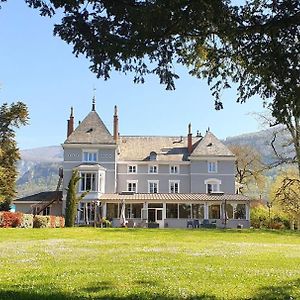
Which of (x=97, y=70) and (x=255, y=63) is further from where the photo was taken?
(x=255, y=63)

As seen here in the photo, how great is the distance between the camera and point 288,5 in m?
7.79

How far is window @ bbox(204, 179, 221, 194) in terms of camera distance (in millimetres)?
56781

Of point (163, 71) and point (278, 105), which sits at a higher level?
point (163, 71)

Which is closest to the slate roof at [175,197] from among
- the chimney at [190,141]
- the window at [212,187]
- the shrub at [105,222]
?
the shrub at [105,222]

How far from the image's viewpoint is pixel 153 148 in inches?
2378

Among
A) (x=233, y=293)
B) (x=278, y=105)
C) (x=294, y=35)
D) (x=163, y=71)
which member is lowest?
(x=233, y=293)

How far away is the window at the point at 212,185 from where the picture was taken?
56.8 m

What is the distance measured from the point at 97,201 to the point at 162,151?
12.2 meters

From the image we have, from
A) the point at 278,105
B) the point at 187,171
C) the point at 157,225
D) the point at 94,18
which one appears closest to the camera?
the point at 94,18

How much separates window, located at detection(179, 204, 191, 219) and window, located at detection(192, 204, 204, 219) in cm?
57

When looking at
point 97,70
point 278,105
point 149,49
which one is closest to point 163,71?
point 149,49

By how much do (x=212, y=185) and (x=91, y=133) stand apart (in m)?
16.2

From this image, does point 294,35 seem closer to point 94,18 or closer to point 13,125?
point 94,18

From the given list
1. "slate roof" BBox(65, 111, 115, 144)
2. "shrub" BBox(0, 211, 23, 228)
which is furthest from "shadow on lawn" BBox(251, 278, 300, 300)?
"slate roof" BBox(65, 111, 115, 144)
